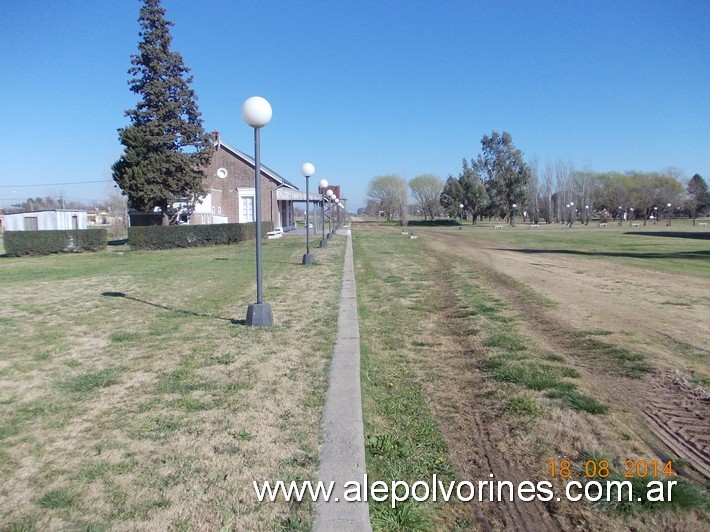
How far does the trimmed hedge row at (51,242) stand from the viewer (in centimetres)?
2042

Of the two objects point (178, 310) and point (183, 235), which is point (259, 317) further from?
point (183, 235)

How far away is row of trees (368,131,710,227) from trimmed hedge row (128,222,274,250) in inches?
1872

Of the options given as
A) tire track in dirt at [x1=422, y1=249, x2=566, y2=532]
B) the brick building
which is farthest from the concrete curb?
the brick building

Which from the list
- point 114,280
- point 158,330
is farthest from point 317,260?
point 158,330

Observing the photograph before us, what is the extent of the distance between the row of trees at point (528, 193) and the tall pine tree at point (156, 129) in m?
48.2

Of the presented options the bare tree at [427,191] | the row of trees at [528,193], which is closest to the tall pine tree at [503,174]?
the row of trees at [528,193]

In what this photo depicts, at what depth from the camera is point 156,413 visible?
343 cm

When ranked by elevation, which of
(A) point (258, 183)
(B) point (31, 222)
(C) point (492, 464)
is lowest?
(C) point (492, 464)

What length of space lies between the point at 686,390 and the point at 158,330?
18.8 feet

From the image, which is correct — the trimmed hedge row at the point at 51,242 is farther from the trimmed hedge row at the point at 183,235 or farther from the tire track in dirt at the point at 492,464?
the tire track in dirt at the point at 492,464

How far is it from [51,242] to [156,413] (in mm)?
22052

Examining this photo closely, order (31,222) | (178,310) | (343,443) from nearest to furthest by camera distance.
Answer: (343,443) < (178,310) < (31,222)

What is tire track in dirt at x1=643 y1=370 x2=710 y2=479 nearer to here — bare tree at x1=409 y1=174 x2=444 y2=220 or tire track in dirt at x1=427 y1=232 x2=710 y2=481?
tire track in dirt at x1=427 y1=232 x2=710 y2=481

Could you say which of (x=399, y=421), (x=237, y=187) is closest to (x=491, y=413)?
(x=399, y=421)
